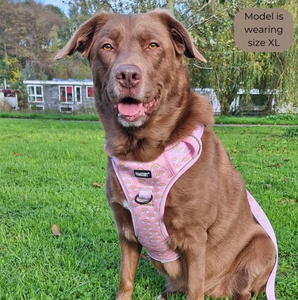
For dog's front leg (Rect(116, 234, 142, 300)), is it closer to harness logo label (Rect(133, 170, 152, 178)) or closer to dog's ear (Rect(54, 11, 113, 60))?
harness logo label (Rect(133, 170, 152, 178))

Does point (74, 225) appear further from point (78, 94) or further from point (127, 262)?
point (78, 94)

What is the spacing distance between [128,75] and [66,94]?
32.8 metres

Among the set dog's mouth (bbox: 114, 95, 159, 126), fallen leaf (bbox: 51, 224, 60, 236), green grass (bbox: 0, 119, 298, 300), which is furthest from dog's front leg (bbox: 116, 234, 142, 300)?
fallen leaf (bbox: 51, 224, 60, 236)

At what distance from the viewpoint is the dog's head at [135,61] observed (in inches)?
80.0

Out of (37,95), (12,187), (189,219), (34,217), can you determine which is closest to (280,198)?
(189,219)

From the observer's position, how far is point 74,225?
3615 mm

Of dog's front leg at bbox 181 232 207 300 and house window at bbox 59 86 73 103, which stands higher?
dog's front leg at bbox 181 232 207 300

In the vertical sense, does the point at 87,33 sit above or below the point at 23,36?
below

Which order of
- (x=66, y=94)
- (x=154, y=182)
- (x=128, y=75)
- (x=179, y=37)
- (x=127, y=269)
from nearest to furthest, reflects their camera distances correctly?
(x=128, y=75), (x=154, y=182), (x=179, y=37), (x=127, y=269), (x=66, y=94)

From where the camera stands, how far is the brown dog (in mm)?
2109

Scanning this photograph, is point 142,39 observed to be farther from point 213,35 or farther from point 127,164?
point 213,35

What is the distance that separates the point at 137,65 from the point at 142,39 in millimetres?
275

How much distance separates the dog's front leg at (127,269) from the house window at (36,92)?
34.0 meters

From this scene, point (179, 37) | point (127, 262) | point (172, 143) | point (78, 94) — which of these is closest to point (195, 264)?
point (127, 262)
